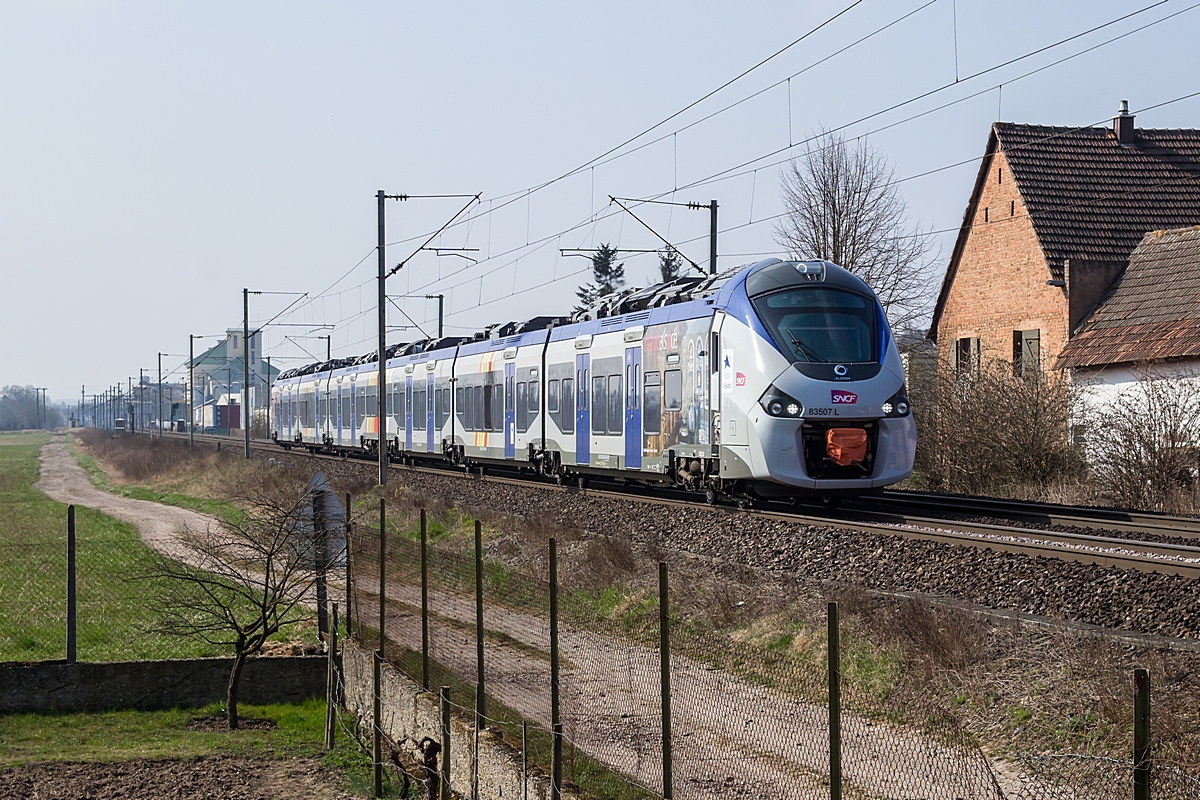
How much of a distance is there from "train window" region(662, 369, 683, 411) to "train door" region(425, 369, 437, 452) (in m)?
17.6

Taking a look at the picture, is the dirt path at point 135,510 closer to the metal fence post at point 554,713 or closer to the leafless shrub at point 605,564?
the leafless shrub at point 605,564

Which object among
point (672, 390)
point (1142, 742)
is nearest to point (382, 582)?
point (1142, 742)

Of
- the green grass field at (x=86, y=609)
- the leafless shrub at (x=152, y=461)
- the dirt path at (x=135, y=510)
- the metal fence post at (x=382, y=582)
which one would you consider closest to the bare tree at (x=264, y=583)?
the green grass field at (x=86, y=609)

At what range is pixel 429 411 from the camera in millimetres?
37344

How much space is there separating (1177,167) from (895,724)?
3378 cm

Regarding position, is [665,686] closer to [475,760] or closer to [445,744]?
[475,760]

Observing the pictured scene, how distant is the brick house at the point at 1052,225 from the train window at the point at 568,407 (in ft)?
35.9

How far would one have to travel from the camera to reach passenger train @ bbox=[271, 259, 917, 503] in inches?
675

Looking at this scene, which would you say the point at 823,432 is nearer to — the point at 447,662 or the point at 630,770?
the point at 447,662

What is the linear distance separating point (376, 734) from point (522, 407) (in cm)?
1777

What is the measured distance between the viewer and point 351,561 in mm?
13203

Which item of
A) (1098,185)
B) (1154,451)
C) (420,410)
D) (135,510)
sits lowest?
(135,510)

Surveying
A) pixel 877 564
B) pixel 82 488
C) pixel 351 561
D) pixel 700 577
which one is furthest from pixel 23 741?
pixel 82 488

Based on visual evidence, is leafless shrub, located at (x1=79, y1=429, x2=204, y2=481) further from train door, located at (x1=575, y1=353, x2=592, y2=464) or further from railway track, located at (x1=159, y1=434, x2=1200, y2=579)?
railway track, located at (x1=159, y1=434, x2=1200, y2=579)
